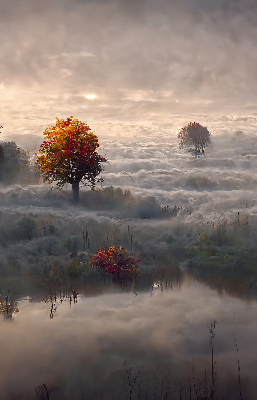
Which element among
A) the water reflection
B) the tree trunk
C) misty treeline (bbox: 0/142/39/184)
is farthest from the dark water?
misty treeline (bbox: 0/142/39/184)

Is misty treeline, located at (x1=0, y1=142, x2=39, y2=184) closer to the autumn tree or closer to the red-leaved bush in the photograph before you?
the autumn tree

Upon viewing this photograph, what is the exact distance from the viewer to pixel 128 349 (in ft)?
35.0

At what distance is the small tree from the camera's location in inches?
3371

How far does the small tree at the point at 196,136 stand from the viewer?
85.6 metres

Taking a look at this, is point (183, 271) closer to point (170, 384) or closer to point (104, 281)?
point (104, 281)

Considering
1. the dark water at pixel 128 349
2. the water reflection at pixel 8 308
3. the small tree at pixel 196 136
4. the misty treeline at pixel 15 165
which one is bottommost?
the dark water at pixel 128 349

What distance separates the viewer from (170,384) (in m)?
9.26

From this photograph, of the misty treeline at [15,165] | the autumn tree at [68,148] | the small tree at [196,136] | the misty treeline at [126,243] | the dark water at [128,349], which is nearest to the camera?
the dark water at [128,349]

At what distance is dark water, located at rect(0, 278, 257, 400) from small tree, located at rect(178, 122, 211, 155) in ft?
247

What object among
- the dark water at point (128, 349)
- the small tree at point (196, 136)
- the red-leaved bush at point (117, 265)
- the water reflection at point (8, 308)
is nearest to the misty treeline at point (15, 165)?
the red-leaved bush at point (117, 265)

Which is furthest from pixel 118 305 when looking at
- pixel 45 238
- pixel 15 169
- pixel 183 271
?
pixel 15 169

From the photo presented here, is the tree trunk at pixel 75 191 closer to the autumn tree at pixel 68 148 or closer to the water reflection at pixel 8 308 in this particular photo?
the autumn tree at pixel 68 148

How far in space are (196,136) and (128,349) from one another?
263ft

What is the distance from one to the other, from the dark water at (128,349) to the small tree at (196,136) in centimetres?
7540
